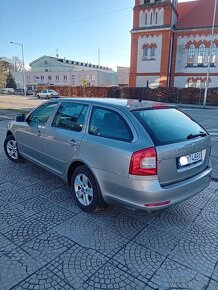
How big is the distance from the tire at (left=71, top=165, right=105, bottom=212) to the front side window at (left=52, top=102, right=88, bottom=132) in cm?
65

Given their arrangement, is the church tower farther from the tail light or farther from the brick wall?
the tail light

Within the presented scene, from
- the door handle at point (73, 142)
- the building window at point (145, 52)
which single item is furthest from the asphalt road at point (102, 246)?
the building window at point (145, 52)

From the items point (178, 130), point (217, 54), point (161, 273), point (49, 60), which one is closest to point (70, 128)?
point (178, 130)

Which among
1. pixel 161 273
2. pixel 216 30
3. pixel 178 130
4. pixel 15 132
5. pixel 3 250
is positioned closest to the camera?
pixel 161 273

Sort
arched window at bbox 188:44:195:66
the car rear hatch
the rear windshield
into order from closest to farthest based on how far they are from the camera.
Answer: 1. the car rear hatch
2. the rear windshield
3. arched window at bbox 188:44:195:66

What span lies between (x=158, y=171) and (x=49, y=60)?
73.1m

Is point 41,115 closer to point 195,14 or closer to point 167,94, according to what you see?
point 167,94

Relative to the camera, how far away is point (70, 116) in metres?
3.91

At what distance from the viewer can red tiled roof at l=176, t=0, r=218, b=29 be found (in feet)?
107

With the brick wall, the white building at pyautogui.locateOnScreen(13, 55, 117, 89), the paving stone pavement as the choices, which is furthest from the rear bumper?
the white building at pyautogui.locateOnScreen(13, 55, 117, 89)

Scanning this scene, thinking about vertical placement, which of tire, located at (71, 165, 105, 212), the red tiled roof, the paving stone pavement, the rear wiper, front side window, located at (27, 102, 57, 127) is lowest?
the paving stone pavement

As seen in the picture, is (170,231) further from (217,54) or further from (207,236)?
(217,54)

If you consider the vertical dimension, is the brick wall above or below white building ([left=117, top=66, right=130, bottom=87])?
below

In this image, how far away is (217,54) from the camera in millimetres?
31375
